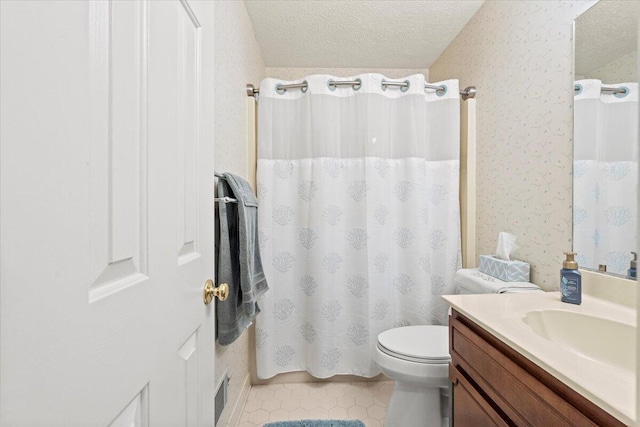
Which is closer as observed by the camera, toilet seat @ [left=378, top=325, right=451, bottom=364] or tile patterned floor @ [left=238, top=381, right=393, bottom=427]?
toilet seat @ [left=378, top=325, right=451, bottom=364]

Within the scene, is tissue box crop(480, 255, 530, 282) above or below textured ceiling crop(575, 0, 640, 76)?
below

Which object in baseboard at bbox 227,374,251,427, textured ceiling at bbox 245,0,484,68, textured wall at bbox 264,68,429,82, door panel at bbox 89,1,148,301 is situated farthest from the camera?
textured wall at bbox 264,68,429,82

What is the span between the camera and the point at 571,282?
991mm

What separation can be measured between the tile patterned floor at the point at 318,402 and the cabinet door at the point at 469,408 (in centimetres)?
70

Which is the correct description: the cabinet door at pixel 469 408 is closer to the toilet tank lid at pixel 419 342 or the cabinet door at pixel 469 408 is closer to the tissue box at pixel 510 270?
the toilet tank lid at pixel 419 342

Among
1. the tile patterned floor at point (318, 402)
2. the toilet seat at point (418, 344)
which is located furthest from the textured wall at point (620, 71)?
the tile patterned floor at point (318, 402)

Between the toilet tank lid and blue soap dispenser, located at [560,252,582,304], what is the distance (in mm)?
520

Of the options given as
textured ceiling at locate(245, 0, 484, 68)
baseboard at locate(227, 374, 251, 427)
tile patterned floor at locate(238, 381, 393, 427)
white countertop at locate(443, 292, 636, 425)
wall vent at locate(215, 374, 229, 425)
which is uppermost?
textured ceiling at locate(245, 0, 484, 68)

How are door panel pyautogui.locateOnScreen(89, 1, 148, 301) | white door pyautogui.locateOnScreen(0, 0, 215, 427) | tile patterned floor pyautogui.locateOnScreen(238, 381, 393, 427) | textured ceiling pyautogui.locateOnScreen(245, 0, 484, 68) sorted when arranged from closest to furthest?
white door pyautogui.locateOnScreen(0, 0, 215, 427) < door panel pyautogui.locateOnScreen(89, 1, 148, 301) < tile patterned floor pyautogui.locateOnScreen(238, 381, 393, 427) < textured ceiling pyautogui.locateOnScreen(245, 0, 484, 68)

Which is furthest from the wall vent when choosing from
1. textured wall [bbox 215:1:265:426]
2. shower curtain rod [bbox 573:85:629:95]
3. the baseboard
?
shower curtain rod [bbox 573:85:629:95]

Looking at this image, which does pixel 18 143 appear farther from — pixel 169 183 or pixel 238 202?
pixel 238 202

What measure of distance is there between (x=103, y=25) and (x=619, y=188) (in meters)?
1.41

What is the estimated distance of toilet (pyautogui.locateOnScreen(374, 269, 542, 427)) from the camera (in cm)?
125

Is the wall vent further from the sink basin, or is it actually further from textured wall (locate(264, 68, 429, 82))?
textured wall (locate(264, 68, 429, 82))
